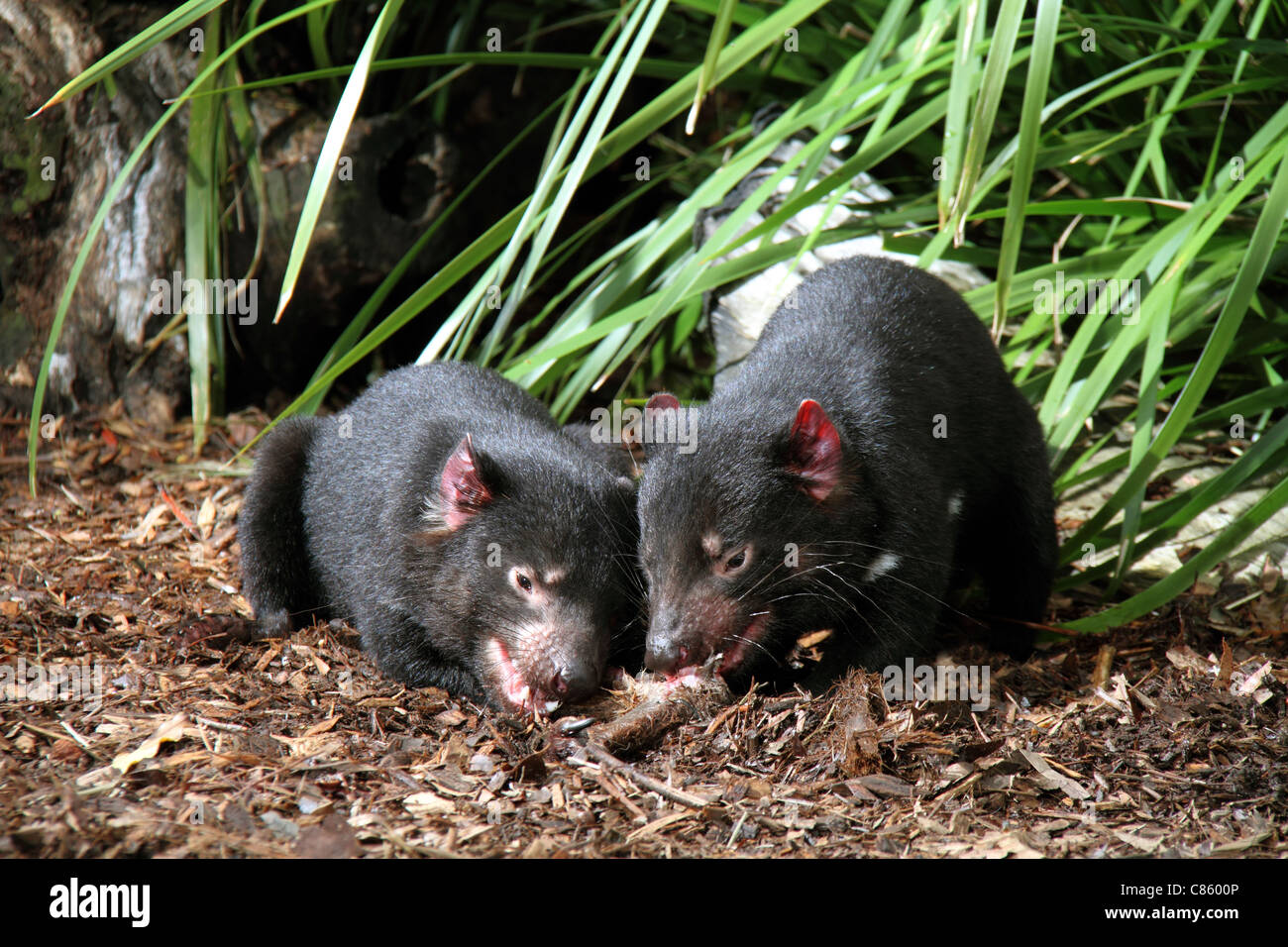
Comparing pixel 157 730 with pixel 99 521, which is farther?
pixel 99 521

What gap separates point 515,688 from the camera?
342 cm

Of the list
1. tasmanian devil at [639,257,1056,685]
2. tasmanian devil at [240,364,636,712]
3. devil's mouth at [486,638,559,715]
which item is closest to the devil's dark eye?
tasmanian devil at [639,257,1056,685]

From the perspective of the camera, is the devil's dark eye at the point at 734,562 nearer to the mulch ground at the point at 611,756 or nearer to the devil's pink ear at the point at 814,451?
the devil's pink ear at the point at 814,451

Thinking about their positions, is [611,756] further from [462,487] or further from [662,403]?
[662,403]

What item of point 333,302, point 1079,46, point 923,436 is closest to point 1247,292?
point 923,436

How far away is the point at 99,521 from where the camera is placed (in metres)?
4.66

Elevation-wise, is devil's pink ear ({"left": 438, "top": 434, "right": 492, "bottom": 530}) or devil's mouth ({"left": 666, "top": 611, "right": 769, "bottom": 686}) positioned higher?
devil's pink ear ({"left": 438, "top": 434, "right": 492, "bottom": 530})

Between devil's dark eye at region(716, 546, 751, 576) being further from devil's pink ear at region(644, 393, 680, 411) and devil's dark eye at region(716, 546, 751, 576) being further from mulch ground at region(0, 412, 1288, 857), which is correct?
devil's pink ear at region(644, 393, 680, 411)

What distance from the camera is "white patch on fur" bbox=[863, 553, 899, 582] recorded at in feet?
11.4

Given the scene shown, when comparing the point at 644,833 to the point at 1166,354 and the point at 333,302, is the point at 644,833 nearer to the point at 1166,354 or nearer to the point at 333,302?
the point at 1166,354

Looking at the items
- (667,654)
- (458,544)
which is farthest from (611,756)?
(458,544)

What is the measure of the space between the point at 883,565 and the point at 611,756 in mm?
1053

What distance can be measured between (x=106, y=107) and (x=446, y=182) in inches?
60.8

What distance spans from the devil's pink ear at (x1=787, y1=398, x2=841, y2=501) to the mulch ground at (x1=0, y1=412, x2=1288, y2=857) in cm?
59
